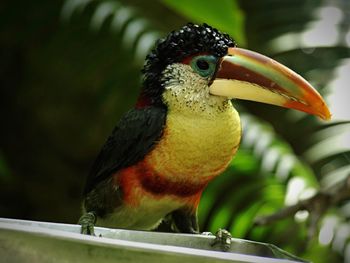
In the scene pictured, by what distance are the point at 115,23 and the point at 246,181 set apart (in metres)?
0.54

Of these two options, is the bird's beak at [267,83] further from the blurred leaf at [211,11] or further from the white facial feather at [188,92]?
the blurred leaf at [211,11]

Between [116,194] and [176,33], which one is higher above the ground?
[176,33]

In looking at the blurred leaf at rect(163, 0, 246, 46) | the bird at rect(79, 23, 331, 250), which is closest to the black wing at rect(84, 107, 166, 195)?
the bird at rect(79, 23, 331, 250)

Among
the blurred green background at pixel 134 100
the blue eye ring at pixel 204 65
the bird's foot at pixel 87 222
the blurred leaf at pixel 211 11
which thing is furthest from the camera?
the blurred green background at pixel 134 100

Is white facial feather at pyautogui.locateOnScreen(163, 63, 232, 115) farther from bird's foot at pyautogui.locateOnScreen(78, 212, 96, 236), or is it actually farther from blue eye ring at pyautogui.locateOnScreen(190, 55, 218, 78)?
bird's foot at pyautogui.locateOnScreen(78, 212, 96, 236)

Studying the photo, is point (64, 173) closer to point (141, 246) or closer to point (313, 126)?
point (313, 126)

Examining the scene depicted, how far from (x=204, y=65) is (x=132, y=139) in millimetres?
152

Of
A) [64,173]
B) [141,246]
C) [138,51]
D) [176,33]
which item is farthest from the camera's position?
[64,173]

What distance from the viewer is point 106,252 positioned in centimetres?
59

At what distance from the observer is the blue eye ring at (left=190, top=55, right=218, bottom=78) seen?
3.44ft

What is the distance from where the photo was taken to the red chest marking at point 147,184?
1081 millimetres

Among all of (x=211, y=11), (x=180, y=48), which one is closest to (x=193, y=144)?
(x=180, y=48)

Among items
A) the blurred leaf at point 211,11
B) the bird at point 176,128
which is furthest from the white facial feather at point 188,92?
the blurred leaf at point 211,11

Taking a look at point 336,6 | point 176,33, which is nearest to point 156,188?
point 176,33
